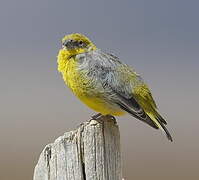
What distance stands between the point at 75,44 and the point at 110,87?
494mm

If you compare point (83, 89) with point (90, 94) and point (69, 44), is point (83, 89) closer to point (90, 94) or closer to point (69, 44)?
point (90, 94)

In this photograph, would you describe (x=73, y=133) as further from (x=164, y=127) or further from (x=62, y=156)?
(x=164, y=127)

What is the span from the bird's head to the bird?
0.31ft

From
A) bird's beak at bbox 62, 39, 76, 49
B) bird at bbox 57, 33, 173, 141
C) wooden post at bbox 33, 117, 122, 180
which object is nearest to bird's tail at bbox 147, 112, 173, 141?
bird at bbox 57, 33, 173, 141

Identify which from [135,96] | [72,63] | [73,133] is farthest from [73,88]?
[73,133]

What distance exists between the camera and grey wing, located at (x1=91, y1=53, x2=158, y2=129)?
8.29 feet

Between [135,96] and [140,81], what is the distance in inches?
4.9

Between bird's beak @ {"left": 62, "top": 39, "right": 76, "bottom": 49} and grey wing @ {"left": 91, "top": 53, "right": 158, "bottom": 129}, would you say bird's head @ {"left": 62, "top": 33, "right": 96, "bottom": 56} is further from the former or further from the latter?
grey wing @ {"left": 91, "top": 53, "right": 158, "bottom": 129}

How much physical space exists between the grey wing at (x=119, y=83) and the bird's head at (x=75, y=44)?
214 mm

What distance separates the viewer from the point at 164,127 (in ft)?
8.27

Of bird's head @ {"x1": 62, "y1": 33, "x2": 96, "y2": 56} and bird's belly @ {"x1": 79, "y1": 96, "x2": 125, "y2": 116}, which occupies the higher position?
bird's head @ {"x1": 62, "y1": 33, "x2": 96, "y2": 56}

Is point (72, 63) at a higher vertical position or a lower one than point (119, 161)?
higher

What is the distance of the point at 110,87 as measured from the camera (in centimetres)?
263

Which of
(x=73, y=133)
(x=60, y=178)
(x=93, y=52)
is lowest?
(x=60, y=178)
